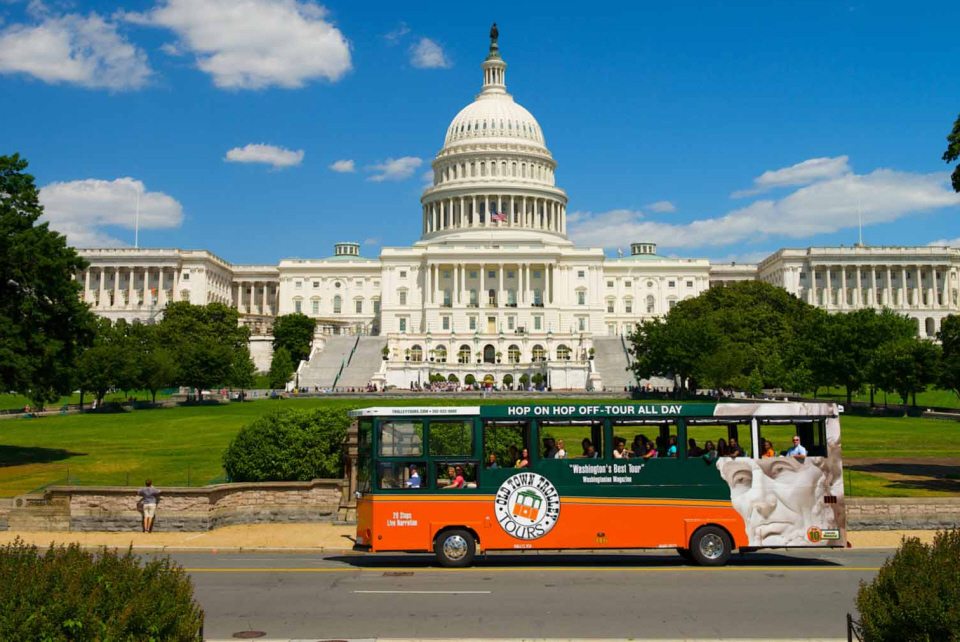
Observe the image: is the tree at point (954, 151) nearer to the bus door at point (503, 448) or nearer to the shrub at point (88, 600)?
the bus door at point (503, 448)

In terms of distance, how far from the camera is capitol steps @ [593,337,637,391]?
109 m

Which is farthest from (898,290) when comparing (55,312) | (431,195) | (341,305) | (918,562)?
(918,562)

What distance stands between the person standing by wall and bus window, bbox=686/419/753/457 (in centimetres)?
1462

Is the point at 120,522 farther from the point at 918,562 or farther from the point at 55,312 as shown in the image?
the point at 918,562

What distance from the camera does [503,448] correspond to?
2142 centimetres

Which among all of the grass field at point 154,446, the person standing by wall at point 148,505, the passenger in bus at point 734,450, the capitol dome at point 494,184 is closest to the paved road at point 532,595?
the passenger in bus at point 734,450

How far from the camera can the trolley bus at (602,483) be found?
20188 millimetres

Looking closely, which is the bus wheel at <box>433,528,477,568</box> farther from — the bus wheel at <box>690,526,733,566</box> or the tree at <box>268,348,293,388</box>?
the tree at <box>268,348,293,388</box>

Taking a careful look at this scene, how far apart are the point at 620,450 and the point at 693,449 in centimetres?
167

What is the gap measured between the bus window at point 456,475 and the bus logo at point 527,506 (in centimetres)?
69

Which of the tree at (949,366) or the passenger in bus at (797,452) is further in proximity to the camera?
the tree at (949,366)

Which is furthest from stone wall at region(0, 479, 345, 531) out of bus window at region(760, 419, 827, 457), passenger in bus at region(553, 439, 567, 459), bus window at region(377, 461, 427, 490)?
bus window at region(760, 419, 827, 457)

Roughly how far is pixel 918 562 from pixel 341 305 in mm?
156127

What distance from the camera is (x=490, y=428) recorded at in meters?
21.0
